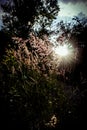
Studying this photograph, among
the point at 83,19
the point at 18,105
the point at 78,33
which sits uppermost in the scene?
the point at 83,19

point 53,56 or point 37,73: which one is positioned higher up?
point 53,56

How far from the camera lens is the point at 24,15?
2544 cm

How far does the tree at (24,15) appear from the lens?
25422 mm

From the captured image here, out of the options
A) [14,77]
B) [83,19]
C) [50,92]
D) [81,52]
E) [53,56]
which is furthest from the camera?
[83,19]

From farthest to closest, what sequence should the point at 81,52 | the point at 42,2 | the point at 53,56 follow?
the point at 42,2, the point at 81,52, the point at 53,56

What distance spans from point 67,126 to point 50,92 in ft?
2.36

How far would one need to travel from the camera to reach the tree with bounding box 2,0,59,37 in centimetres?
2542

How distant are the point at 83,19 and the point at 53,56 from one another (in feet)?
50.3

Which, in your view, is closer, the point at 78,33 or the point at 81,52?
the point at 81,52

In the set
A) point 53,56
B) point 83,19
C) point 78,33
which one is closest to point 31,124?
point 53,56

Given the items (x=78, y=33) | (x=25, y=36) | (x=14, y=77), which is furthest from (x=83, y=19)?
(x=14, y=77)

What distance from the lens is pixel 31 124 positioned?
4.95 meters

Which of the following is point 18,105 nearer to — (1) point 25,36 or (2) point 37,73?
(2) point 37,73

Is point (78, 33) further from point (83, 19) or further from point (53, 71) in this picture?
A: point (53, 71)
